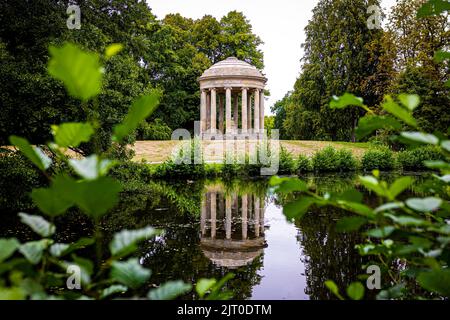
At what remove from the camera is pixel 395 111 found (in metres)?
0.98

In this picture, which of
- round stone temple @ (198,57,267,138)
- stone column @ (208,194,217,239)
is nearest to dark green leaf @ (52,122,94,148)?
stone column @ (208,194,217,239)

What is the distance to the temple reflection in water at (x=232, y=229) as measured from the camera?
6.41 metres

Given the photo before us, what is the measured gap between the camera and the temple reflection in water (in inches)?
253

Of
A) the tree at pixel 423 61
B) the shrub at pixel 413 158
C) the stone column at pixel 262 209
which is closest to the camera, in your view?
the stone column at pixel 262 209

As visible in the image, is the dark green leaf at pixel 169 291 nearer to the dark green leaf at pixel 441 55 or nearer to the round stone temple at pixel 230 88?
the dark green leaf at pixel 441 55

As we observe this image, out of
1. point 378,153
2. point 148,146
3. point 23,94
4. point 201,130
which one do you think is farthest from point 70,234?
point 201,130

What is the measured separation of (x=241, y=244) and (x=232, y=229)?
1.25 m

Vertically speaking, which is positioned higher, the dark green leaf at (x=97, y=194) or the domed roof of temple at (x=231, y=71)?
the domed roof of temple at (x=231, y=71)

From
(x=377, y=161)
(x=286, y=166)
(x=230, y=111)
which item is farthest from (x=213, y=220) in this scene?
(x=230, y=111)

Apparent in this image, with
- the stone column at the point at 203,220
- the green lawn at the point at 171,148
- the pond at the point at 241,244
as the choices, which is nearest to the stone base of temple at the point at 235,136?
the green lawn at the point at 171,148

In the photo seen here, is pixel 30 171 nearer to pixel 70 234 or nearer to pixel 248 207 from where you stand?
pixel 70 234

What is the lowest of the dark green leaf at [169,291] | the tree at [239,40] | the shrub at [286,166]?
the shrub at [286,166]

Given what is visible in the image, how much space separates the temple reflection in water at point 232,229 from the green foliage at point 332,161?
10.9 m

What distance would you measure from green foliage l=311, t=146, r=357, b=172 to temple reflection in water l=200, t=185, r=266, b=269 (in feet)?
35.8
